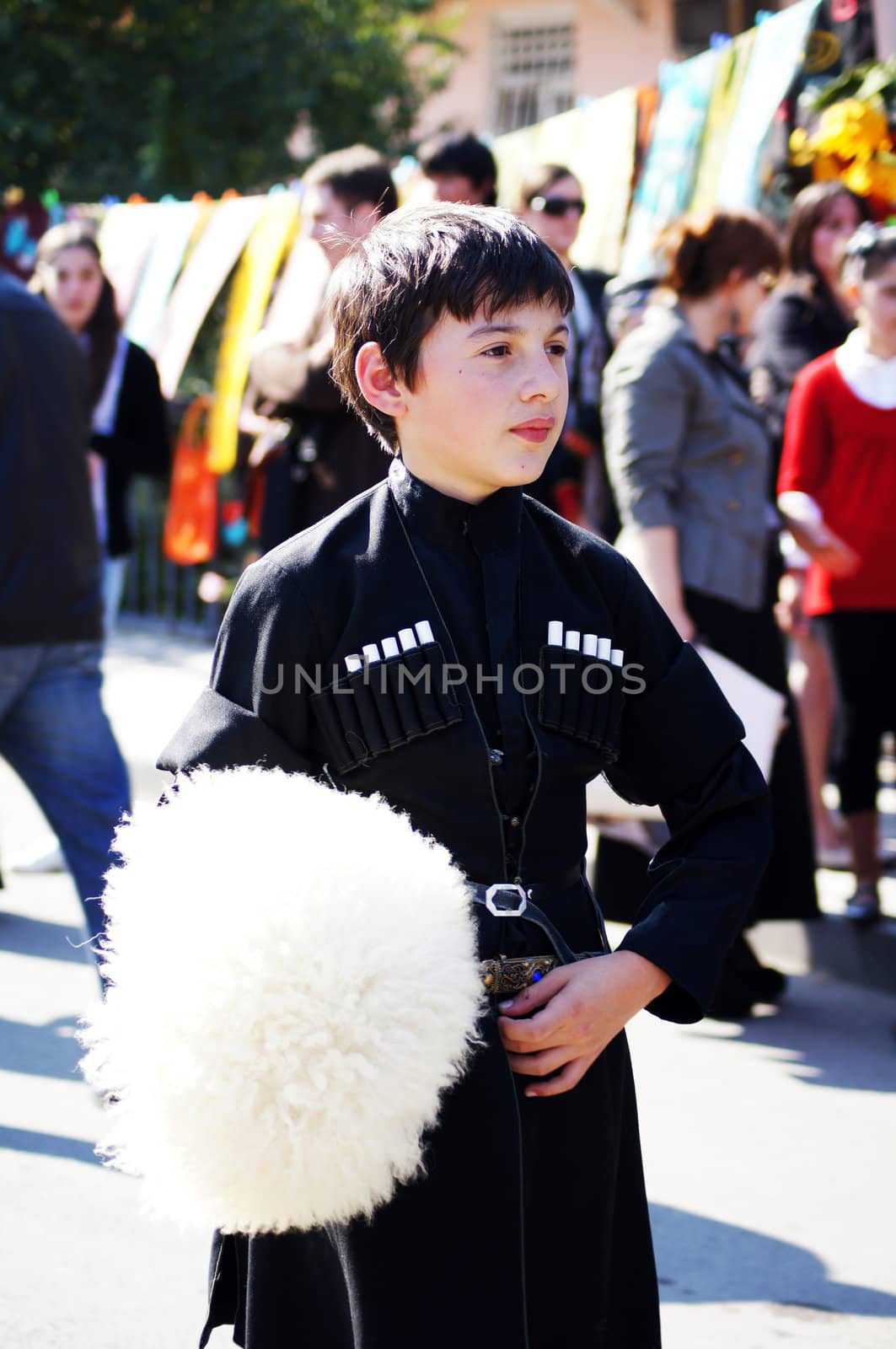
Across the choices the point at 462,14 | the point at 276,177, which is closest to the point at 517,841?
the point at 276,177

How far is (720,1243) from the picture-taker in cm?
325

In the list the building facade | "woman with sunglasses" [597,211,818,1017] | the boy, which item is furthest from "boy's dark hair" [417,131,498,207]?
the building facade

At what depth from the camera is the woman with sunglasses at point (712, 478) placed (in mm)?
4363

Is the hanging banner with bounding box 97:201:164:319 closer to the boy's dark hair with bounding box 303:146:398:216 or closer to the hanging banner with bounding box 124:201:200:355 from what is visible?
the hanging banner with bounding box 124:201:200:355

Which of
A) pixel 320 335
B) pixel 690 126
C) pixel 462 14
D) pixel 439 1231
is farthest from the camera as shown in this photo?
pixel 462 14

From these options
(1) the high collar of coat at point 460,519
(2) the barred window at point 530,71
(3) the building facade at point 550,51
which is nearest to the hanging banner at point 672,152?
(1) the high collar of coat at point 460,519

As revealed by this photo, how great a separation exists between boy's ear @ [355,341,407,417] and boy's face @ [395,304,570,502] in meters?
0.05

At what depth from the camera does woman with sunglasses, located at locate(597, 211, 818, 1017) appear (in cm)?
436

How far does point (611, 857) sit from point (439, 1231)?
3.00m

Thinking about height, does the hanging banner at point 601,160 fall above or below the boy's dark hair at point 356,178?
above

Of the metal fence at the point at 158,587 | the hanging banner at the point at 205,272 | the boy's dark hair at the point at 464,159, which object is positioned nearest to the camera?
the boy's dark hair at the point at 464,159

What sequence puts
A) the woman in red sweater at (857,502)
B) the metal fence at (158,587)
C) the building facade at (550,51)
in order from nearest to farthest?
the woman in red sweater at (857,502) → the metal fence at (158,587) → the building facade at (550,51)

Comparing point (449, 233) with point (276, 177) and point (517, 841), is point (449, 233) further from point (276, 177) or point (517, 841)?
point (276, 177)

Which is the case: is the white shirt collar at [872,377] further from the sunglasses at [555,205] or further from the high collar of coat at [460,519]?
the high collar of coat at [460,519]
